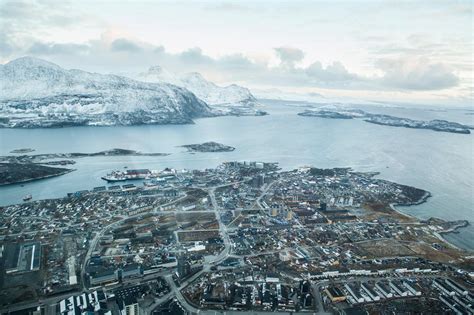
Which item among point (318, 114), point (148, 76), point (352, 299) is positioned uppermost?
point (148, 76)

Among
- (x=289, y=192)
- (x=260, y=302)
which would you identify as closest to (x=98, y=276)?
(x=260, y=302)

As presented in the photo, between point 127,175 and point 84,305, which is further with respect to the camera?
point 127,175

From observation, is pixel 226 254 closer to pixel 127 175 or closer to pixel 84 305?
pixel 84 305

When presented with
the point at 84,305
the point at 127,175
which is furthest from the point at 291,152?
the point at 84,305

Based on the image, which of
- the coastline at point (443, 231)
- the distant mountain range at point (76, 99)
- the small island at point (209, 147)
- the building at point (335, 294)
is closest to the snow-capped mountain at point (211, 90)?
the distant mountain range at point (76, 99)

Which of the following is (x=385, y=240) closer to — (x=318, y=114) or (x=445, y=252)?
(x=445, y=252)
